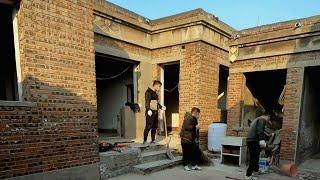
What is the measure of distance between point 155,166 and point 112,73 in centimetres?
515

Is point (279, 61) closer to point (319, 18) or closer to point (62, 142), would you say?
point (319, 18)

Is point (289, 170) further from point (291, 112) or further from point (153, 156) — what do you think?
point (153, 156)

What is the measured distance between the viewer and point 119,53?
8.44 meters

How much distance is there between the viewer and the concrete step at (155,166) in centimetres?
623

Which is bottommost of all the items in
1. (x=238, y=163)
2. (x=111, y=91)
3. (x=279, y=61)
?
(x=238, y=163)

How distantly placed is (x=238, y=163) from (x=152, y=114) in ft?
9.48

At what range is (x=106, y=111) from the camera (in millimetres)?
10555

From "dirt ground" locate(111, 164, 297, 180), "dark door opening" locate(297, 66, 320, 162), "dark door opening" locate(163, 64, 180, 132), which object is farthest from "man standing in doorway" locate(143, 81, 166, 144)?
"dark door opening" locate(163, 64, 180, 132)

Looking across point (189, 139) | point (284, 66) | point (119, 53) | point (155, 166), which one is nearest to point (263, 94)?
point (284, 66)

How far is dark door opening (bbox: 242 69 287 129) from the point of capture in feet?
27.2

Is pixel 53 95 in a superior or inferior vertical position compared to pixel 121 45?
inferior

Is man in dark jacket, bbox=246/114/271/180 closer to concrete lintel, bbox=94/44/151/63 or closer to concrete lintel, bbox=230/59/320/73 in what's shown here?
concrete lintel, bbox=230/59/320/73

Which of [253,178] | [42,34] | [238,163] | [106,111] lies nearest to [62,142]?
[42,34]

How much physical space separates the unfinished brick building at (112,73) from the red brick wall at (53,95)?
0.7 inches
